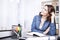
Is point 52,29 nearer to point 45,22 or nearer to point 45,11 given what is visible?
point 45,22

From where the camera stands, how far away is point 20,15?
1.85 meters

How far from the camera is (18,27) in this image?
6.02 feet

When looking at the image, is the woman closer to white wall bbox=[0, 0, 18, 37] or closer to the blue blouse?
the blue blouse

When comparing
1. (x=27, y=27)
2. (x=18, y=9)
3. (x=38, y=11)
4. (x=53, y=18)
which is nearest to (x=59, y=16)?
(x=53, y=18)

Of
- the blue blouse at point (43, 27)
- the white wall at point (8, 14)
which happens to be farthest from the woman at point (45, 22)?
the white wall at point (8, 14)

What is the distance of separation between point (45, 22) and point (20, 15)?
0.42 metres

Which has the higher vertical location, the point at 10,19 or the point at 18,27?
the point at 10,19

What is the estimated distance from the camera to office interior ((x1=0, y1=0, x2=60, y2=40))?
Answer: 1.77m

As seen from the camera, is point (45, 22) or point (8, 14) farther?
point (45, 22)

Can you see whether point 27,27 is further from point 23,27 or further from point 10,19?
point 10,19

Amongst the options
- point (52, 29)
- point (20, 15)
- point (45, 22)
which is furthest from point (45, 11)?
point (20, 15)

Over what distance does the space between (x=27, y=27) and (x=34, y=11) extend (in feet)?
0.91

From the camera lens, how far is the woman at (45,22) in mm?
1926

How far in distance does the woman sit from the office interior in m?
0.06
